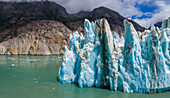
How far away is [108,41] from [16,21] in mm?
134772

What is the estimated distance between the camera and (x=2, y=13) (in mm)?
165875

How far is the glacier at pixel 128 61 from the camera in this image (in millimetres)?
12109

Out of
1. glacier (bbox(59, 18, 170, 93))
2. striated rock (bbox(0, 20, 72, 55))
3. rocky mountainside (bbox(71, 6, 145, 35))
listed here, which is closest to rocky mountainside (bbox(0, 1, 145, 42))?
rocky mountainside (bbox(71, 6, 145, 35))

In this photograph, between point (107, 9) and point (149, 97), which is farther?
point (107, 9)

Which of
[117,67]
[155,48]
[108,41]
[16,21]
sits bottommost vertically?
[117,67]

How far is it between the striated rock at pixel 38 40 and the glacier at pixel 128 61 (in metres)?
80.3

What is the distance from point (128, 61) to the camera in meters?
12.6

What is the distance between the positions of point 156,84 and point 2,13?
200 meters

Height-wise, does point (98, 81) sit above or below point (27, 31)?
below

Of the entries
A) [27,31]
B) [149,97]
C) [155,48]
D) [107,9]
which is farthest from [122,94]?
[107,9]

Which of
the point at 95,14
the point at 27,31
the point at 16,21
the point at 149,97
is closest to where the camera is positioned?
the point at 149,97

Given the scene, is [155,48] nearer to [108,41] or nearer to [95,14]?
[108,41]

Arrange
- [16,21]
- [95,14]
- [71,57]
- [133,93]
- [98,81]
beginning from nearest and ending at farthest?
[133,93]
[98,81]
[71,57]
[16,21]
[95,14]

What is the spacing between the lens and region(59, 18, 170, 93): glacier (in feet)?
39.7
